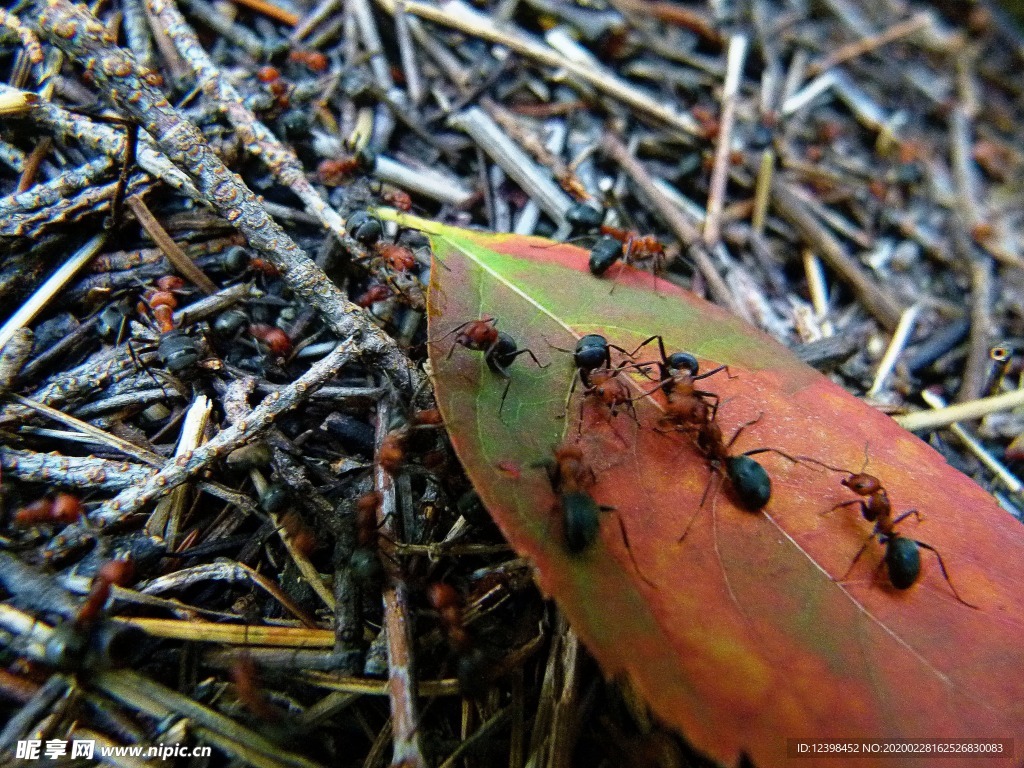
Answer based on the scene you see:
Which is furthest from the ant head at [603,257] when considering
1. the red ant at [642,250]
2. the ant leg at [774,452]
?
the ant leg at [774,452]

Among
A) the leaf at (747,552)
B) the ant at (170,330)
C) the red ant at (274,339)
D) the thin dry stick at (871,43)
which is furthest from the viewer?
the thin dry stick at (871,43)

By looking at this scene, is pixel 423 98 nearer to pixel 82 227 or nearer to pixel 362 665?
pixel 82 227

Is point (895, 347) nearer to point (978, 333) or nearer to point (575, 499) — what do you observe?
point (978, 333)

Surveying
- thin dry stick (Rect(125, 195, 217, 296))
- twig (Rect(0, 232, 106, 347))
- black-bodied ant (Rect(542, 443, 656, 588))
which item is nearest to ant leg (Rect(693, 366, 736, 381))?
black-bodied ant (Rect(542, 443, 656, 588))

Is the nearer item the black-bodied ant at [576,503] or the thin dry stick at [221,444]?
the black-bodied ant at [576,503]

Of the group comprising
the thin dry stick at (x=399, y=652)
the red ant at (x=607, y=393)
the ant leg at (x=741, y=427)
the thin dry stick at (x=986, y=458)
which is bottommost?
the thin dry stick at (x=399, y=652)

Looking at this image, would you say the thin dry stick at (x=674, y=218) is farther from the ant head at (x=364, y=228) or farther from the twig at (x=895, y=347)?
the ant head at (x=364, y=228)

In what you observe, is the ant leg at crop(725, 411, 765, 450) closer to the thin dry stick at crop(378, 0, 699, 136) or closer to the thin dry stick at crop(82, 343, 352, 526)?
the thin dry stick at crop(82, 343, 352, 526)

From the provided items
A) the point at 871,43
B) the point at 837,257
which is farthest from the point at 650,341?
the point at 871,43
